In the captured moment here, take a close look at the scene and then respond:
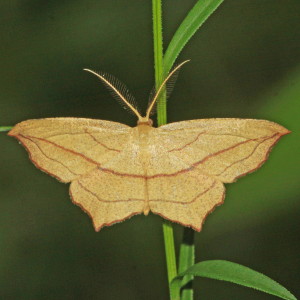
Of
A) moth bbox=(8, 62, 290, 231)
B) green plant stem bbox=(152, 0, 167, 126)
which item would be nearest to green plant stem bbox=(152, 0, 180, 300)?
green plant stem bbox=(152, 0, 167, 126)

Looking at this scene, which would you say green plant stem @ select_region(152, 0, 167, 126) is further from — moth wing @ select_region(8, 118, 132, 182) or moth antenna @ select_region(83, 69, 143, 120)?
moth wing @ select_region(8, 118, 132, 182)

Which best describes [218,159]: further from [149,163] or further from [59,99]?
[59,99]

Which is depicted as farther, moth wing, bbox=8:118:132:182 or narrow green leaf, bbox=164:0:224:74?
moth wing, bbox=8:118:132:182

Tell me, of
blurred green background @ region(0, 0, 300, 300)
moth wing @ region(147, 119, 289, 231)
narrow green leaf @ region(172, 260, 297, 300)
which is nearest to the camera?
narrow green leaf @ region(172, 260, 297, 300)

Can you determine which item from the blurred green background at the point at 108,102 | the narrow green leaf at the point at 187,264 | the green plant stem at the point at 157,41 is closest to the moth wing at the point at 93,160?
the narrow green leaf at the point at 187,264

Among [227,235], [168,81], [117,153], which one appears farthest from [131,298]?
[168,81]

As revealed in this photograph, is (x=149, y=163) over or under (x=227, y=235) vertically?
over
